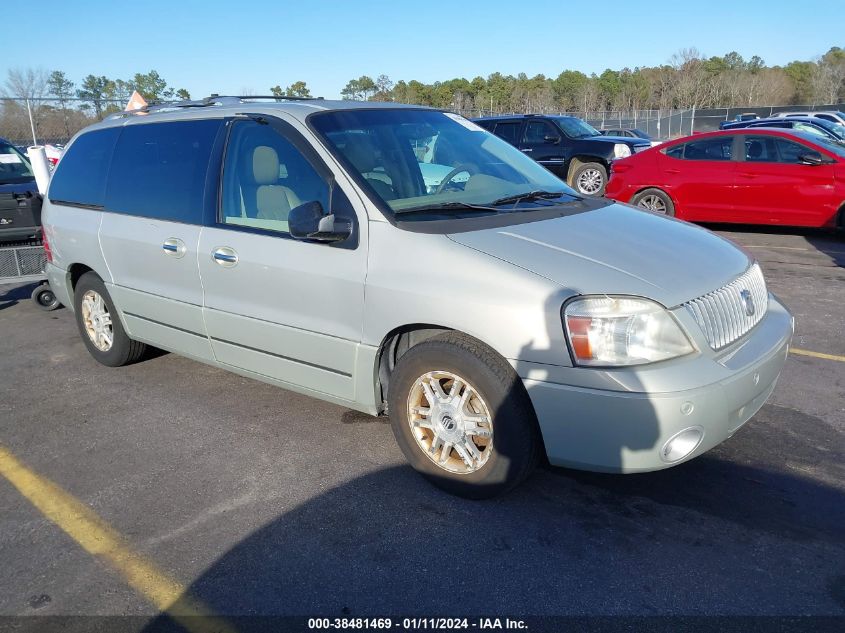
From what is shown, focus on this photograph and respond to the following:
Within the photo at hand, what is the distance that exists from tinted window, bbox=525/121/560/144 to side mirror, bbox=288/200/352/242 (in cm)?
1222

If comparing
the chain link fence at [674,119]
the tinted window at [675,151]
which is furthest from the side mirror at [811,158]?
the chain link fence at [674,119]

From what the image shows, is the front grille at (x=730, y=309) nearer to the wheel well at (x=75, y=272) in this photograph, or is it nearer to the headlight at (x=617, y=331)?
the headlight at (x=617, y=331)

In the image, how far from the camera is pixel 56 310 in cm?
754

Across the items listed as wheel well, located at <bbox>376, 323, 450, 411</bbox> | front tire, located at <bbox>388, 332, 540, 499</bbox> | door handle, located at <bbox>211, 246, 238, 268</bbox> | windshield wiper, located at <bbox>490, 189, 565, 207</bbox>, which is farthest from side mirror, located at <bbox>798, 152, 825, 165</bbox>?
door handle, located at <bbox>211, 246, 238, 268</bbox>

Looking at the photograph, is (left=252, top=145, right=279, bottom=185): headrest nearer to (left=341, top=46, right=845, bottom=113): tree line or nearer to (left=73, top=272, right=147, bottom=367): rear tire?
(left=73, top=272, right=147, bottom=367): rear tire

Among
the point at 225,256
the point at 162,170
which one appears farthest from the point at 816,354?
the point at 162,170

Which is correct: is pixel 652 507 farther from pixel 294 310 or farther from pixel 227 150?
pixel 227 150

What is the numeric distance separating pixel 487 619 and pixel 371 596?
0.45 metres

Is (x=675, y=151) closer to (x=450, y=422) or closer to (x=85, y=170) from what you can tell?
(x=85, y=170)

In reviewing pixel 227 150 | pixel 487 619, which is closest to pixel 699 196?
pixel 227 150

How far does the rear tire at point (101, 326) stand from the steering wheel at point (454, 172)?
2.69 metres

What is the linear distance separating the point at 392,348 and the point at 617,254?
3.87ft

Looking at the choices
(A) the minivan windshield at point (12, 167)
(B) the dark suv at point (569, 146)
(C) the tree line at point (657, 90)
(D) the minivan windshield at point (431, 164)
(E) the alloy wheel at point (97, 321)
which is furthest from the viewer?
(C) the tree line at point (657, 90)

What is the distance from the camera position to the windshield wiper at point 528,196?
3826 millimetres
